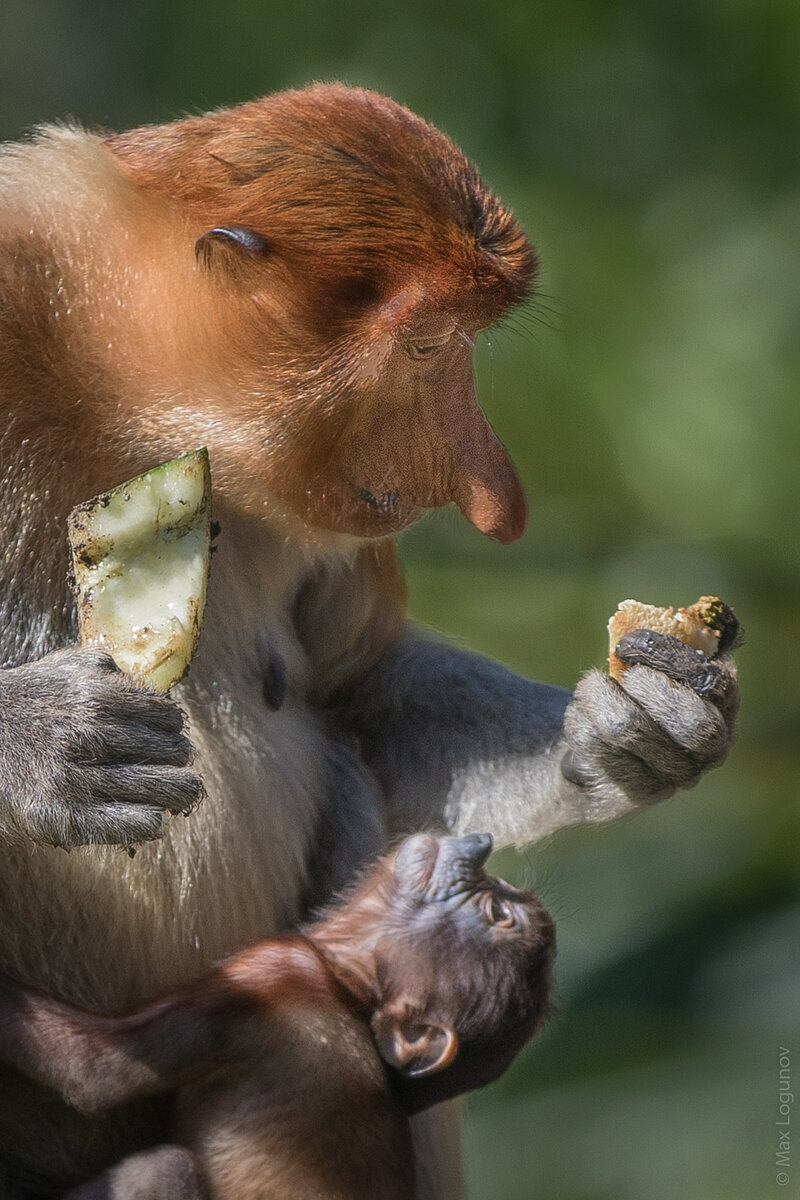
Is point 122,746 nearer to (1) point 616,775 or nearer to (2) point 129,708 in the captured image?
(2) point 129,708

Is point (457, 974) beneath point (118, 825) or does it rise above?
beneath

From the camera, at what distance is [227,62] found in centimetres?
526

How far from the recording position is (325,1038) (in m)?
2.27

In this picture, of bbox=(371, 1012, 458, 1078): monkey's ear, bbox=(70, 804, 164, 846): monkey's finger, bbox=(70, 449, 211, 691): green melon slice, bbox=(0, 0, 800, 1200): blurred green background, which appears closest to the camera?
bbox=(70, 804, 164, 846): monkey's finger

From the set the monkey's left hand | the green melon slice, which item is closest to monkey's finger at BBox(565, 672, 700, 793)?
the monkey's left hand

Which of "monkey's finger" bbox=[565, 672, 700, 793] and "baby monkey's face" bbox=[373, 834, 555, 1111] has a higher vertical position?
"monkey's finger" bbox=[565, 672, 700, 793]

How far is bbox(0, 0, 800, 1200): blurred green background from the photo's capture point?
4.77m

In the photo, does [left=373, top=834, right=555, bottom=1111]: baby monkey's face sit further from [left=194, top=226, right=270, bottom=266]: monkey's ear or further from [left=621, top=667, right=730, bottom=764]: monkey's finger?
[left=194, top=226, right=270, bottom=266]: monkey's ear

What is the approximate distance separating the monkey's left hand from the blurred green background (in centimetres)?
178

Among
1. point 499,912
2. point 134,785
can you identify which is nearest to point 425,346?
point 134,785

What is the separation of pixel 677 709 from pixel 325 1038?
84 centimetres

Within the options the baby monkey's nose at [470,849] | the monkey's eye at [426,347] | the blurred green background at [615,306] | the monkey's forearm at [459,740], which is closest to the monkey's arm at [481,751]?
the monkey's forearm at [459,740]

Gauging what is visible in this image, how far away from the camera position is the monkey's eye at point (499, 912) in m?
2.43

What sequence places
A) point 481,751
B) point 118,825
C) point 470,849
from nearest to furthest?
1. point 118,825
2. point 470,849
3. point 481,751
